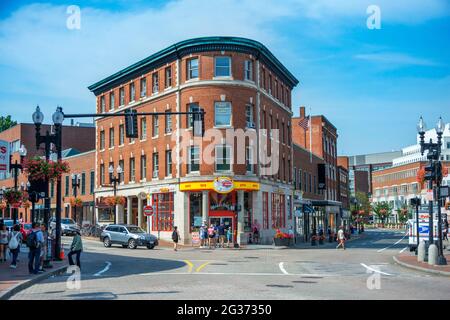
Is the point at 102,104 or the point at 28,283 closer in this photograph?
the point at 28,283

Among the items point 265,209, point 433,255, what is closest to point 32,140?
point 265,209

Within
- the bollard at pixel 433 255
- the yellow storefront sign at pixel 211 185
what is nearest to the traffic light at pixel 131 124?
the bollard at pixel 433 255

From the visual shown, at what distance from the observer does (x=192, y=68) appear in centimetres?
4406

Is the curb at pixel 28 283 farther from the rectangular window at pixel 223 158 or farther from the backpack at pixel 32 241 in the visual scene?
the rectangular window at pixel 223 158

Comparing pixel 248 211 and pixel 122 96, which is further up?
pixel 122 96

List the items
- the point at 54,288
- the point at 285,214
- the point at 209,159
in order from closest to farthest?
the point at 54,288, the point at 209,159, the point at 285,214

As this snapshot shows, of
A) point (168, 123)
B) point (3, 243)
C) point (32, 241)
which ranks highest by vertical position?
point (168, 123)

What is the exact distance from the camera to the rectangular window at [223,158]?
42.2 metres

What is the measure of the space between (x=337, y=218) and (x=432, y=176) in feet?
181

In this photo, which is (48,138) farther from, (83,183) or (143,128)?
(83,183)

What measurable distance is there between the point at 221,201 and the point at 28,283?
2643cm
